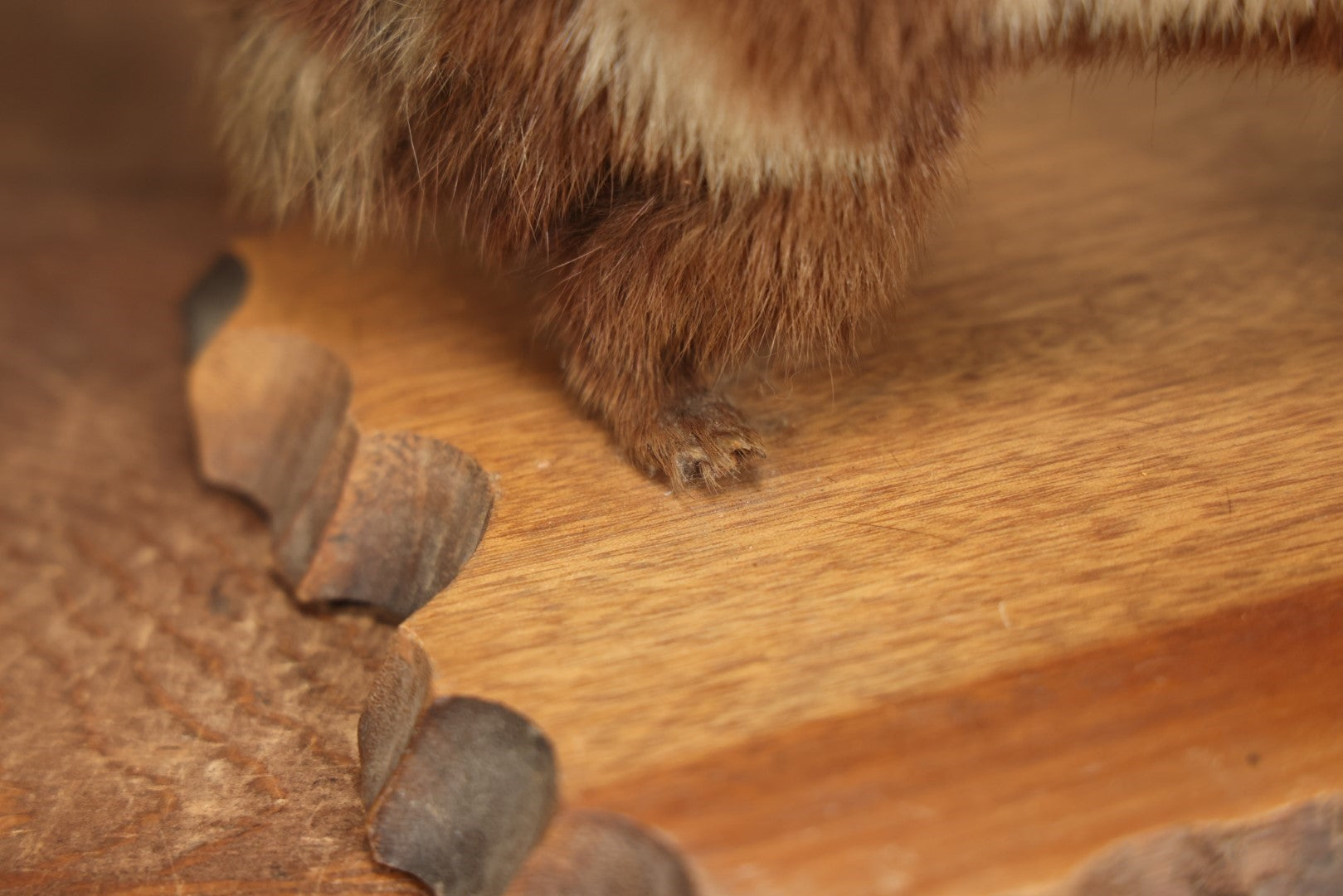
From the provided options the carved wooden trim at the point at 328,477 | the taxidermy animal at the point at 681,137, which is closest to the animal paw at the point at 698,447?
the taxidermy animal at the point at 681,137

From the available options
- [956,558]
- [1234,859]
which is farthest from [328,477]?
[1234,859]

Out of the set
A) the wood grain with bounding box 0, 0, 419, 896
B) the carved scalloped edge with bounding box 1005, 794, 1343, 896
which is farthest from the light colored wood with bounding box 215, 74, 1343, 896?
the wood grain with bounding box 0, 0, 419, 896

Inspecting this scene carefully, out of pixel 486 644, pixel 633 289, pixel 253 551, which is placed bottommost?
pixel 253 551

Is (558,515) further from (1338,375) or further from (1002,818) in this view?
(1338,375)

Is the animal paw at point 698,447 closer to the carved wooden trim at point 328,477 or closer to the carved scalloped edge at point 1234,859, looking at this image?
the carved wooden trim at point 328,477

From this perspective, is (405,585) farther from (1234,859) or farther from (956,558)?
(1234,859)

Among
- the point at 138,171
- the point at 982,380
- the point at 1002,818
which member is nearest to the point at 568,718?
the point at 1002,818
